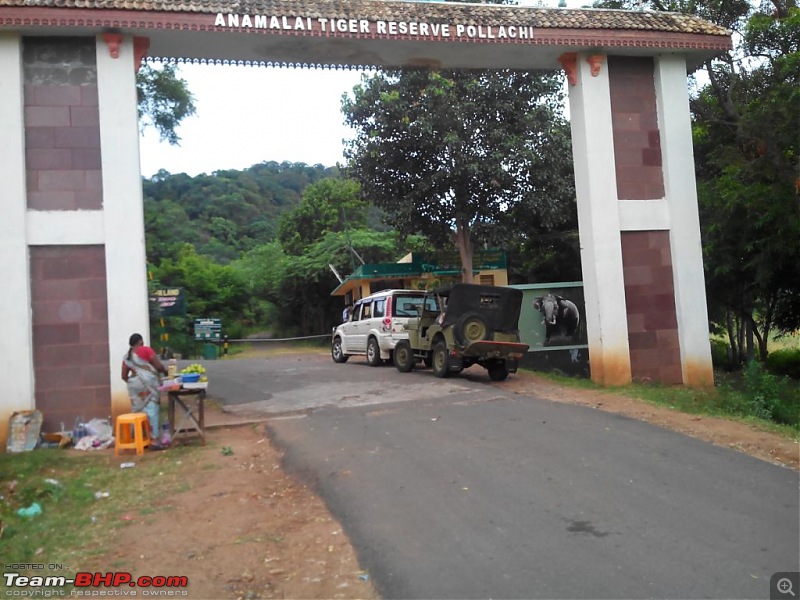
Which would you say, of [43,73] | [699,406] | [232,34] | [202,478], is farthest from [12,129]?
[699,406]

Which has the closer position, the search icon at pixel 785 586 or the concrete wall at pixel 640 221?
the search icon at pixel 785 586

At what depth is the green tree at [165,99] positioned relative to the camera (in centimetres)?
2045

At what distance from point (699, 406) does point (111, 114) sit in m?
10.4

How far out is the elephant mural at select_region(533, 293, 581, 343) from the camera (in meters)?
16.8

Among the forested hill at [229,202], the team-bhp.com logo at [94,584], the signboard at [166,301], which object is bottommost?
the team-bhp.com logo at [94,584]

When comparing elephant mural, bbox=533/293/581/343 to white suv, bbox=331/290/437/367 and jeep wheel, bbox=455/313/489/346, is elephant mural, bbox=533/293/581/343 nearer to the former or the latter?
white suv, bbox=331/290/437/367

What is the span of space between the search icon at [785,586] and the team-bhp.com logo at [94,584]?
3962 mm

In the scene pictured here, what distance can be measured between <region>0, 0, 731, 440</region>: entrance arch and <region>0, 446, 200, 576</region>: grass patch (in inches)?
78.5

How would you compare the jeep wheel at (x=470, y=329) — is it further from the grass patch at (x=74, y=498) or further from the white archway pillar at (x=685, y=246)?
the grass patch at (x=74, y=498)

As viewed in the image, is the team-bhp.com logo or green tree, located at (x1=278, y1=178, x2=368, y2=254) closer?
the team-bhp.com logo

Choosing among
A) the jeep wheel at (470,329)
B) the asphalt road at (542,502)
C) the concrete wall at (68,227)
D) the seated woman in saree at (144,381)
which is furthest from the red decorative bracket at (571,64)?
the seated woman in saree at (144,381)

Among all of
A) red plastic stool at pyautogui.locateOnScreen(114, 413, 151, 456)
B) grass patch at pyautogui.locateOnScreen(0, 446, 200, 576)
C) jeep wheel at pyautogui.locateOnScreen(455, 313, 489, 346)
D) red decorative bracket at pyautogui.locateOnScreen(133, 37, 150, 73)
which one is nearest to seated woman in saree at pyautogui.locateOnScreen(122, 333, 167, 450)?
red plastic stool at pyautogui.locateOnScreen(114, 413, 151, 456)

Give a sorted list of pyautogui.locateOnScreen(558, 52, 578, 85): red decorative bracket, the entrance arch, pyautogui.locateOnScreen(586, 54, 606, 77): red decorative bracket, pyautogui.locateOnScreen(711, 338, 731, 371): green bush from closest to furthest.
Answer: the entrance arch
pyautogui.locateOnScreen(586, 54, 606, 77): red decorative bracket
pyautogui.locateOnScreen(558, 52, 578, 85): red decorative bracket
pyautogui.locateOnScreen(711, 338, 731, 371): green bush

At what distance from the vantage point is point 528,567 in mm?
4914
